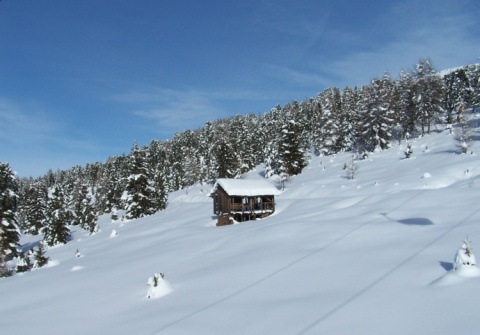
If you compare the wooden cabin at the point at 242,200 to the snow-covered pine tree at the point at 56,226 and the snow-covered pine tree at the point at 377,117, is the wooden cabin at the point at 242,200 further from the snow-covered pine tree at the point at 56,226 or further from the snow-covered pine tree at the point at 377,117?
the snow-covered pine tree at the point at 377,117

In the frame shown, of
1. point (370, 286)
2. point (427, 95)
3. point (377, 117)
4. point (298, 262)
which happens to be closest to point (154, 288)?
point (298, 262)

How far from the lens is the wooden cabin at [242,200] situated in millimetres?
36781

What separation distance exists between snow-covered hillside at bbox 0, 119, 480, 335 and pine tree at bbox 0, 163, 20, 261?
1975 centimetres

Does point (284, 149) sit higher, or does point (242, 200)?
point (284, 149)

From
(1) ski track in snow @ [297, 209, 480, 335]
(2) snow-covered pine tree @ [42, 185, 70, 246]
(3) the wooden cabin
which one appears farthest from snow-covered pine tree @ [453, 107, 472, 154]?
(2) snow-covered pine tree @ [42, 185, 70, 246]

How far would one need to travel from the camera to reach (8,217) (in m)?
39.7

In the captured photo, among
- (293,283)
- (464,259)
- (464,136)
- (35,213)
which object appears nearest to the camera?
(464,259)

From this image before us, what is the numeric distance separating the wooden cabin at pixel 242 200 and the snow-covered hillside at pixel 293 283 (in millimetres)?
10989

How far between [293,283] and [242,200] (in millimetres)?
27950

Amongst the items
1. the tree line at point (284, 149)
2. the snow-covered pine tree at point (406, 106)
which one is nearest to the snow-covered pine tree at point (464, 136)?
the tree line at point (284, 149)

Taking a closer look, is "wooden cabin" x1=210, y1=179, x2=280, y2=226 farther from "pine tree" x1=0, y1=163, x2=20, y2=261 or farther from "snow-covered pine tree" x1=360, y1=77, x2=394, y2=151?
"snow-covered pine tree" x1=360, y1=77, x2=394, y2=151

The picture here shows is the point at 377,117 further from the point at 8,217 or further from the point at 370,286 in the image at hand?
the point at 370,286

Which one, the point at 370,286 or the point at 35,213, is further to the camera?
the point at 35,213

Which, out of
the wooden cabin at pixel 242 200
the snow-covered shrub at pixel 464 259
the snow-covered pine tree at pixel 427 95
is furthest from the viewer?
the snow-covered pine tree at pixel 427 95
